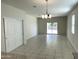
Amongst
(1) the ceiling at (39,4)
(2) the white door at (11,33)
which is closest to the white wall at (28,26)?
(2) the white door at (11,33)

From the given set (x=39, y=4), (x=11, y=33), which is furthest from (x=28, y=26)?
(x=39, y=4)

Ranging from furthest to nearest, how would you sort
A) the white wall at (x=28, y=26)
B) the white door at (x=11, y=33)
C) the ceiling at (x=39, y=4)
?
the white wall at (x=28, y=26) < the white door at (x=11, y=33) < the ceiling at (x=39, y=4)

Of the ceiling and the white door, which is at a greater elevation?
the ceiling

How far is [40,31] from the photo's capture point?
416 inches

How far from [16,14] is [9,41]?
1458 millimetres

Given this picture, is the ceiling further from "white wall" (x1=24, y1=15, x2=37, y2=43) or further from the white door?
"white wall" (x1=24, y1=15, x2=37, y2=43)

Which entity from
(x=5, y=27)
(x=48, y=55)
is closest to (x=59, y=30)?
(x=48, y=55)

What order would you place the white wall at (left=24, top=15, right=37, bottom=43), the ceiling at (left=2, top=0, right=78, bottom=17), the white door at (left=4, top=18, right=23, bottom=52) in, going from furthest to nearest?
the white wall at (left=24, top=15, right=37, bottom=43) < the white door at (left=4, top=18, right=23, bottom=52) < the ceiling at (left=2, top=0, right=78, bottom=17)

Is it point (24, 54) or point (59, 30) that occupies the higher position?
point (59, 30)

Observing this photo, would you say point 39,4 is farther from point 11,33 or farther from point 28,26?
point 28,26

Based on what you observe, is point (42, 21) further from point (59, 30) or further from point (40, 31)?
point (59, 30)

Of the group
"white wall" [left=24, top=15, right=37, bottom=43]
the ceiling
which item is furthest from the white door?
"white wall" [left=24, top=15, right=37, bottom=43]

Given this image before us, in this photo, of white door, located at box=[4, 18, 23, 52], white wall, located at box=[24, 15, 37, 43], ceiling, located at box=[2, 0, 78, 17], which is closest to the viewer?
ceiling, located at box=[2, 0, 78, 17]

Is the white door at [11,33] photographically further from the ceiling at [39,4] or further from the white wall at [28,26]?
the white wall at [28,26]
